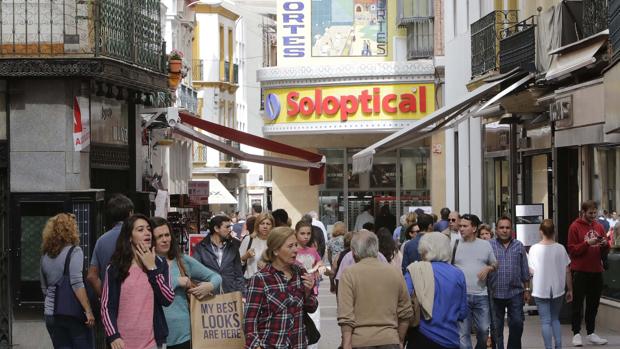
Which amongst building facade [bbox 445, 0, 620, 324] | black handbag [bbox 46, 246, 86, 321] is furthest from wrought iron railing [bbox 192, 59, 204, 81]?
black handbag [bbox 46, 246, 86, 321]

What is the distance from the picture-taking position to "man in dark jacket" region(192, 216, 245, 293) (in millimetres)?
14336

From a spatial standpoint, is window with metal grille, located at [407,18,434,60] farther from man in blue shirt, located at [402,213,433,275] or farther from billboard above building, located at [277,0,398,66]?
man in blue shirt, located at [402,213,433,275]

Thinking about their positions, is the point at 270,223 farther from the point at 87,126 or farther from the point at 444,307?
the point at 444,307

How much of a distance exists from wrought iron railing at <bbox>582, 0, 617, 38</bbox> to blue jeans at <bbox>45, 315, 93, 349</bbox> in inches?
371

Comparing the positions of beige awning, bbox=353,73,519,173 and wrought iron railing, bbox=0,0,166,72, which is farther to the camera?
beige awning, bbox=353,73,519,173

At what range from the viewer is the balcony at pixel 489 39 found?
2627 centimetres

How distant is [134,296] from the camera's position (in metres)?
9.80

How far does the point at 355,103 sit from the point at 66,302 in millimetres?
30329

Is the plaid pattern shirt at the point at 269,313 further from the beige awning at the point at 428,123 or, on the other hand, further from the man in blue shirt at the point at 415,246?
the beige awning at the point at 428,123

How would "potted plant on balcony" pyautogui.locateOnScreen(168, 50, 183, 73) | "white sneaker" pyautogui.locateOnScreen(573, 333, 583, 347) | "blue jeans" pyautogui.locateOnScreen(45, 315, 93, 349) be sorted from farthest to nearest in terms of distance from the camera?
"potted plant on balcony" pyautogui.locateOnScreen(168, 50, 183, 73)
"white sneaker" pyautogui.locateOnScreen(573, 333, 583, 347)
"blue jeans" pyautogui.locateOnScreen(45, 315, 93, 349)

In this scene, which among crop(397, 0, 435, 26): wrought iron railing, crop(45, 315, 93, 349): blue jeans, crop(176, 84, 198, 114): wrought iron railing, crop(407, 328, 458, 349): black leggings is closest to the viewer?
crop(407, 328, 458, 349): black leggings

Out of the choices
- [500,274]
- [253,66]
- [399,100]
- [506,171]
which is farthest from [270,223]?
[253,66]

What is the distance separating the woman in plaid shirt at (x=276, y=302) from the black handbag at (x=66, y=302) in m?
3.13

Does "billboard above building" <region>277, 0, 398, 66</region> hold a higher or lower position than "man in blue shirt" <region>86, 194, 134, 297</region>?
higher
